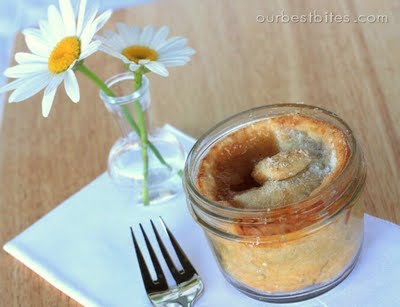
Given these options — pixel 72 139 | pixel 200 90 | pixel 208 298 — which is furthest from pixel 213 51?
pixel 208 298

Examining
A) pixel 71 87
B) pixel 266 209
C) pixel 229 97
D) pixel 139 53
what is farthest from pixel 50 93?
pixel 229 97

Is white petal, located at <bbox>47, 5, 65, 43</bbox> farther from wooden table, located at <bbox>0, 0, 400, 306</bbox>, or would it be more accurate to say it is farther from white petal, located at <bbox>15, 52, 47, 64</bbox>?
wooden table, located at <bbox>0, 0, 400, 306</bbox>

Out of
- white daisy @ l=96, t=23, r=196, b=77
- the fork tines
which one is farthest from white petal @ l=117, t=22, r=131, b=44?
the fork tines

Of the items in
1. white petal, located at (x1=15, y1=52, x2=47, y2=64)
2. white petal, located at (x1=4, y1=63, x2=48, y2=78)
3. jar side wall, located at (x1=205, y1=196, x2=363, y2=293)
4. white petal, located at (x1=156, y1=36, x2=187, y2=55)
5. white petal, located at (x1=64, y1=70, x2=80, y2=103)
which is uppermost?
white petal, located at (x1=15, y1=52, x2=47, y2=64)

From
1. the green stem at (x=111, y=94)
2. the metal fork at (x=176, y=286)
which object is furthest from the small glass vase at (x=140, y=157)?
the metal fork at (x=176, y=286)

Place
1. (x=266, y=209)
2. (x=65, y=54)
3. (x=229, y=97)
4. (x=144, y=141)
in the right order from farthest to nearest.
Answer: (x=229, y=97) → (x=144, y=141) → (x=65, y=54) → (x=266, y=209)

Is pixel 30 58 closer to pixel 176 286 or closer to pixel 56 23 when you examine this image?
pixel 56 23
